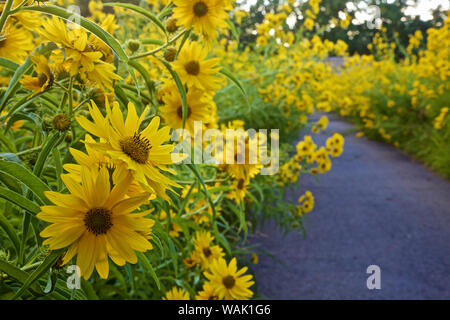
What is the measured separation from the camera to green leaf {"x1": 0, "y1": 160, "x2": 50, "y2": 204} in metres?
0.53

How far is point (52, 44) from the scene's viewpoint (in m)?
0.67

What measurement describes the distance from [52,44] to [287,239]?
249cm

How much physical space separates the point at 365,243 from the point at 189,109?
2347 millimetres

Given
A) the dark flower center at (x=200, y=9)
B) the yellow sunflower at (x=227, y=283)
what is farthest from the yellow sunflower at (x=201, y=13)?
the yellow sunflower at (x=227, y=283)

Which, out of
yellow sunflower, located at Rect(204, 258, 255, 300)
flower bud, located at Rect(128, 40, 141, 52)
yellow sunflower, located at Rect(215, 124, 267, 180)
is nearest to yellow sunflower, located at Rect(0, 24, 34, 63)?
flower bud, located at Rect(128, 40, 141, 52)

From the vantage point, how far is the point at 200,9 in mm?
818

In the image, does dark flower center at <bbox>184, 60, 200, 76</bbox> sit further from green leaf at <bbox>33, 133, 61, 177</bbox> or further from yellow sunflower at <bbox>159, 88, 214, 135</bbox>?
green leaf at <bbox>33, 133, 61, 177</bbox>

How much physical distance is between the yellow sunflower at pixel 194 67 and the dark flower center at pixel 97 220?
46cm

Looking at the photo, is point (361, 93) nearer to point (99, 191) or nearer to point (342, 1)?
point (99, 191)

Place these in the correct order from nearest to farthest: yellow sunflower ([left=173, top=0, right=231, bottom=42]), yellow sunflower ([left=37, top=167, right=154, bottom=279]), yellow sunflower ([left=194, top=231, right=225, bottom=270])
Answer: yellow sunflower ([left=37, top=167, right=154, bottom=279]), yellow sunflower ([left=173, top=0, right=231, bottom=42]), yellow sunflower ([left=194, top=231, right=225, bottom=270])

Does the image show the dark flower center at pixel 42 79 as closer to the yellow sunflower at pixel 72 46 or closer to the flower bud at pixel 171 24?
the yellow sunflower at pixel 72 46

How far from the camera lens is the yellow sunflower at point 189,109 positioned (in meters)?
0.88

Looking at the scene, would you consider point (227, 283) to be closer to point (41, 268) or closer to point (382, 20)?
point (41, 268)

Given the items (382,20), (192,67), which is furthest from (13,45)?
(382,20)
